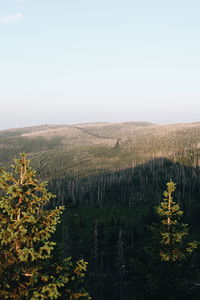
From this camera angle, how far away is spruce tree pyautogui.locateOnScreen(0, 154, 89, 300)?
34.2ft

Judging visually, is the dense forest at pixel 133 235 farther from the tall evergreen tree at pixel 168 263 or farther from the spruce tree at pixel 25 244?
the spruce tree at pixel 25 244

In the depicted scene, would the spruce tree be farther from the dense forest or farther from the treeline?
the treeline

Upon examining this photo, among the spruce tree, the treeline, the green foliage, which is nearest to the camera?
the spruce tree

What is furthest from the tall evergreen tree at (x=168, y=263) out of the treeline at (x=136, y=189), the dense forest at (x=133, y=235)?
the treeline at (x=136, y=189)

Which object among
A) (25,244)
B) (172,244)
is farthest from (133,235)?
(25,244)

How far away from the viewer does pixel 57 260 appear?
12.2 meters

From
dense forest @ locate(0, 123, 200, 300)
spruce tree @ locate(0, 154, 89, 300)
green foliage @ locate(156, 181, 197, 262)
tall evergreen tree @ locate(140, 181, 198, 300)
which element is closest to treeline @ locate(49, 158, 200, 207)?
dense forest @ locate(0, 123, 200, 300)

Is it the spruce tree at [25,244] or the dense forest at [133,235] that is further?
the dense forest at [133,235]

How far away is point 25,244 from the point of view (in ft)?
37.7

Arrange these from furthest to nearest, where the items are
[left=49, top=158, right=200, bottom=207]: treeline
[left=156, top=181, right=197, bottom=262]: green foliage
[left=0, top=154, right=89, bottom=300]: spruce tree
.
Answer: [left=49, top=158, right=200, bottom=207]: treeline < [left=156, top=181, right=197, bottom=262]: green foliage < [left=0, top=154, right=89, bottom=300]: spruce tree

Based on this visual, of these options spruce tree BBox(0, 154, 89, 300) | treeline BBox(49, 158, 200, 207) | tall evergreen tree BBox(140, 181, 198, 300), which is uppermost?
spruce tree BBox(0, 154, 89, 300)

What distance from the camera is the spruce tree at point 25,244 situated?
410 inches

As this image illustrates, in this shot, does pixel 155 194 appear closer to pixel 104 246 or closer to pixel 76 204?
pixel 76 204

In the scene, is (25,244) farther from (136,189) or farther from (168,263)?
(136,189)
